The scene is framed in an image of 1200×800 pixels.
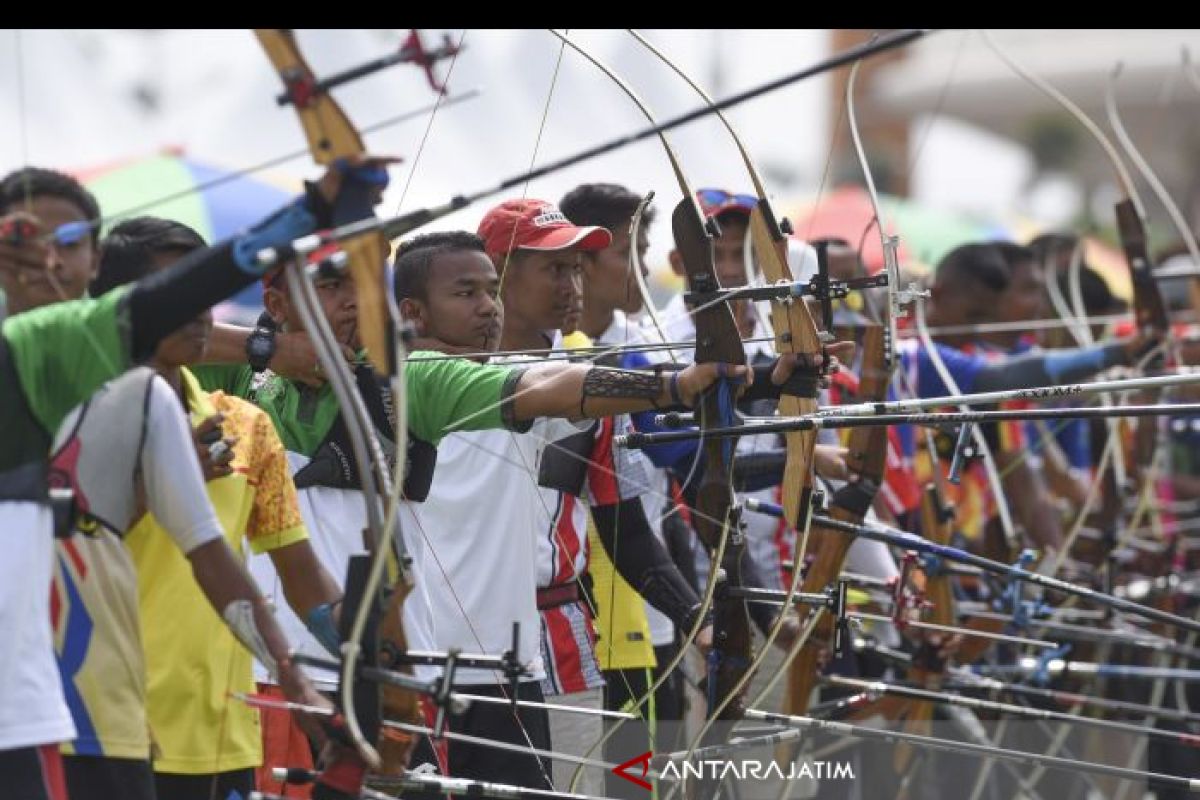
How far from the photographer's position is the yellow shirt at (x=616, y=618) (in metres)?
5.04

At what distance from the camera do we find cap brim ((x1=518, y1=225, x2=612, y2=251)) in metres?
4.74

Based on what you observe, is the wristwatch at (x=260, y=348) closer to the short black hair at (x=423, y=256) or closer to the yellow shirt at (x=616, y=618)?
the short black hair at (x=423, y=256)

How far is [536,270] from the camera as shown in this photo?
475cm

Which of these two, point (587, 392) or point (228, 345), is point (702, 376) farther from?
point (228, 345)

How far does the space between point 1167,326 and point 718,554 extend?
274 cm

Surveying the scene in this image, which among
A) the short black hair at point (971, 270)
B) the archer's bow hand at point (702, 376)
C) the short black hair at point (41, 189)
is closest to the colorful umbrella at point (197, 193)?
the short black hair at point (971, 270)

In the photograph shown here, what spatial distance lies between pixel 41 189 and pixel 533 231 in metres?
1.72

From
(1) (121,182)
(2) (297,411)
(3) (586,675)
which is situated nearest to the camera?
(2) (297,411)

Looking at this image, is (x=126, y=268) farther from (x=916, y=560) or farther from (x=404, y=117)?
(x=916, y=560)

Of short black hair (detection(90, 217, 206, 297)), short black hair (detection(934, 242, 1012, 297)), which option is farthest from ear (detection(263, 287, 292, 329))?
short black hair (detection(934, 242, 1012, 297))

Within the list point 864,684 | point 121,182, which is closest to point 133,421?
point 864,684

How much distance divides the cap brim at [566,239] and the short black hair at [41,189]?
1.60m

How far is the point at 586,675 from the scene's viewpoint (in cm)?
474

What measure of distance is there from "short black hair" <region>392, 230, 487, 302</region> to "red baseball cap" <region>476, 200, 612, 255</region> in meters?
0.34
